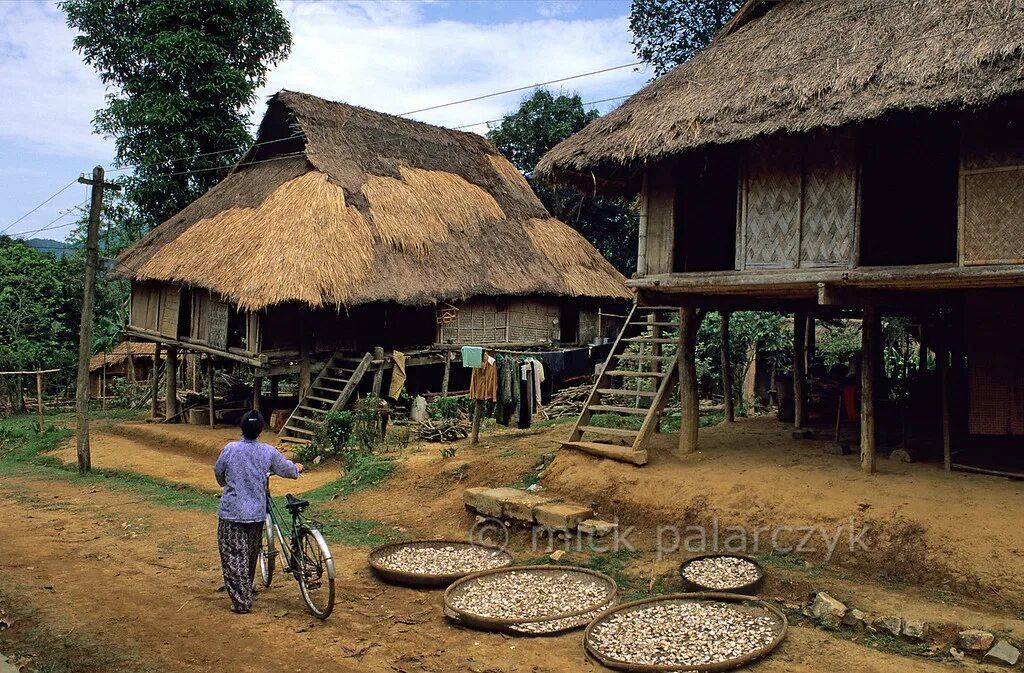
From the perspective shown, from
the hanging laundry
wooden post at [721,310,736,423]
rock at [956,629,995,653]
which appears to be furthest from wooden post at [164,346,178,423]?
rock at [956,629,995,653]

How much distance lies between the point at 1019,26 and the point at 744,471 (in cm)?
543

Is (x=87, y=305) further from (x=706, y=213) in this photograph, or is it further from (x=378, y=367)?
(x=706, y=213)

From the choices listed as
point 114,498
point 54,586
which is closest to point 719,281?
point 54,586

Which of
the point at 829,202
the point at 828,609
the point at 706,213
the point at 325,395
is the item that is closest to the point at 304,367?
the point at 325,395

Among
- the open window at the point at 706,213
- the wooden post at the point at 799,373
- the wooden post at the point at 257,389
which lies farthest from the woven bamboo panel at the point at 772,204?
the wooden post at the point at 257,389

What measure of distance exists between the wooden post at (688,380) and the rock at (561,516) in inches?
90.5

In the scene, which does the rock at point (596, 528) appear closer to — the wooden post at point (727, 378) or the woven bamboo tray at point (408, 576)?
the woven bamboo tray at point (408, 576)

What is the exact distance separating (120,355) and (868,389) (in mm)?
23264

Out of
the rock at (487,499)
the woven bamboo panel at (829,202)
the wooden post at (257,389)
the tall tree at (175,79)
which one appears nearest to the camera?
the woven bamboo panel at (829,202)

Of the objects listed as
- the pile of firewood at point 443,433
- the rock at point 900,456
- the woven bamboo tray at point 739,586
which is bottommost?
the woven bamboo tray at point 739,586

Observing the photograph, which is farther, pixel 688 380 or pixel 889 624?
pixel 688 380

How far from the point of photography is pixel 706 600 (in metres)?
7.02

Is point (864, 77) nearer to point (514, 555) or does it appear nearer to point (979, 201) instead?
point (979, 201)

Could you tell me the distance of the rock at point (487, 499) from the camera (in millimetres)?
9602
